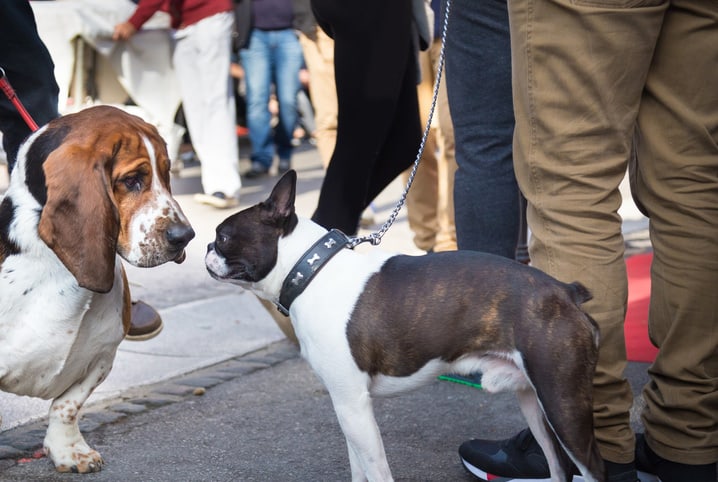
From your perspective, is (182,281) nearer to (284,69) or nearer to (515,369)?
(515,369)

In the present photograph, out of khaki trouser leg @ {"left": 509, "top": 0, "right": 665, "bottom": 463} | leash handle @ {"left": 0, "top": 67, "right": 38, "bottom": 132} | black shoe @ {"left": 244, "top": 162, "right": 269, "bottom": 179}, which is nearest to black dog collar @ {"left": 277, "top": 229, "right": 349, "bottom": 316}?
khaki trouser leg @ {"left": 509, "top": 0, "right": 665, "bottom": 463}

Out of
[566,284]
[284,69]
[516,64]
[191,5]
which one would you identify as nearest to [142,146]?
[516,64]

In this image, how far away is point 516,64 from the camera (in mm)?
2641

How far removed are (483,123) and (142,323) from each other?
1443mm

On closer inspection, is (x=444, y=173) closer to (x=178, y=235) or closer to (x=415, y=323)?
(x=178, y=235)

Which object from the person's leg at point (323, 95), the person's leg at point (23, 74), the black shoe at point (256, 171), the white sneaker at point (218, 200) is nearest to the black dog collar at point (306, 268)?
the person's leg at point (23, 74)

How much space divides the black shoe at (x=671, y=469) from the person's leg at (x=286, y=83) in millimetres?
7017

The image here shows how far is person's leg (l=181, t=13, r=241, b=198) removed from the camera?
8391mm

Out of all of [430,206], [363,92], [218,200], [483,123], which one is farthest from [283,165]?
[483,123]

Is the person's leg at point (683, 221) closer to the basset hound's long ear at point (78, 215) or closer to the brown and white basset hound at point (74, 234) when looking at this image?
the brown and white basset hound at point (74, 234)

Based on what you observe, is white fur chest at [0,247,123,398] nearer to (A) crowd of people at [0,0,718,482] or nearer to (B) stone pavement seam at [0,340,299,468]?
(B) stone pavement seam at [0,340,299,468]

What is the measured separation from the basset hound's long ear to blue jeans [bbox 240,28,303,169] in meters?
6.75

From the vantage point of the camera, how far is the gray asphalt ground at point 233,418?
3141 millimetres

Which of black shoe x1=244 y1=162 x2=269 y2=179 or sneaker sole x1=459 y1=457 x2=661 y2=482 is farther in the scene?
black shoe x1=244 y1=162 x2=269 y2=179
